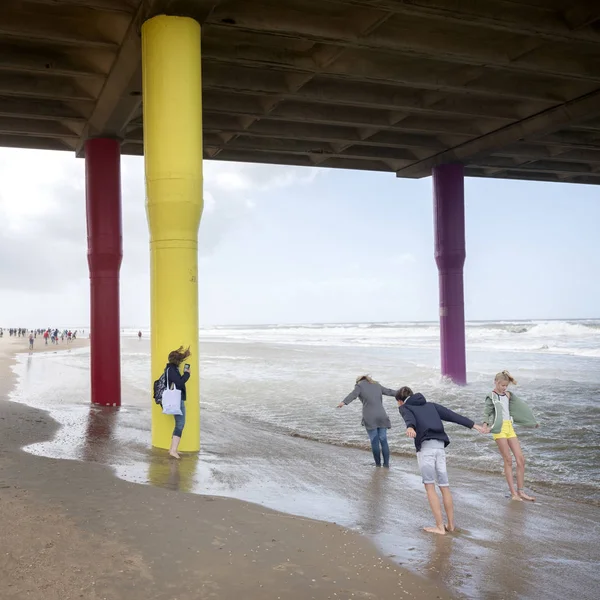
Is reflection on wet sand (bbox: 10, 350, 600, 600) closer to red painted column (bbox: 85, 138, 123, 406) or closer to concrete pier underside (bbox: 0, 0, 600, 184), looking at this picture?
red painted column (bbox: 85, 138, 123, 406)

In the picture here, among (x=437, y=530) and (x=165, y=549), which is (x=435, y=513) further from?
(x=165, y=549)

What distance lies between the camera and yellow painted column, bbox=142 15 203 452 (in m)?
9.70

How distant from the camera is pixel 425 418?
670 cm

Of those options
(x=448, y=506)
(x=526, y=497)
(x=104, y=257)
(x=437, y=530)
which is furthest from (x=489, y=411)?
(x=104, y=257)

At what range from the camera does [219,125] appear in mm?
16641

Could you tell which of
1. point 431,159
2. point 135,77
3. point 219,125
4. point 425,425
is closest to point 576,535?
point 425,425

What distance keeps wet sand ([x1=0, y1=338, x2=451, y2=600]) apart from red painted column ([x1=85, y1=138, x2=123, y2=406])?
805 cm

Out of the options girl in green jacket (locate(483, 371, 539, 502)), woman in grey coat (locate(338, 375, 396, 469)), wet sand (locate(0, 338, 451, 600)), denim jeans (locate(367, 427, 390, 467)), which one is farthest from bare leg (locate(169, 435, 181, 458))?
girl in green jacket (locate(483, 371, 539, 502))

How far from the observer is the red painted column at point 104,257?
50.4 feet

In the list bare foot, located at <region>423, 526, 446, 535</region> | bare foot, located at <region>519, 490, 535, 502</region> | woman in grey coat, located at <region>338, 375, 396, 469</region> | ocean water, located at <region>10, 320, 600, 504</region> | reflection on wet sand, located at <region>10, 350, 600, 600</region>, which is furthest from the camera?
ocean water, located at <region>10, 320, 600, 504</region>

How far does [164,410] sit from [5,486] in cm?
276

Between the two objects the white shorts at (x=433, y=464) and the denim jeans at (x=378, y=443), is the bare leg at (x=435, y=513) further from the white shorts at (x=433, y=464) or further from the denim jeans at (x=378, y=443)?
the denim jeans at (x=378, y=443)

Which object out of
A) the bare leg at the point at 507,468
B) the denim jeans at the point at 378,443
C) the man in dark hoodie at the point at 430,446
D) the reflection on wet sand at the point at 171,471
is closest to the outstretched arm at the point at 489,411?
the bare leg at the point at 507,468

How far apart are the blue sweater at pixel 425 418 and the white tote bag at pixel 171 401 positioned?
3785mm
